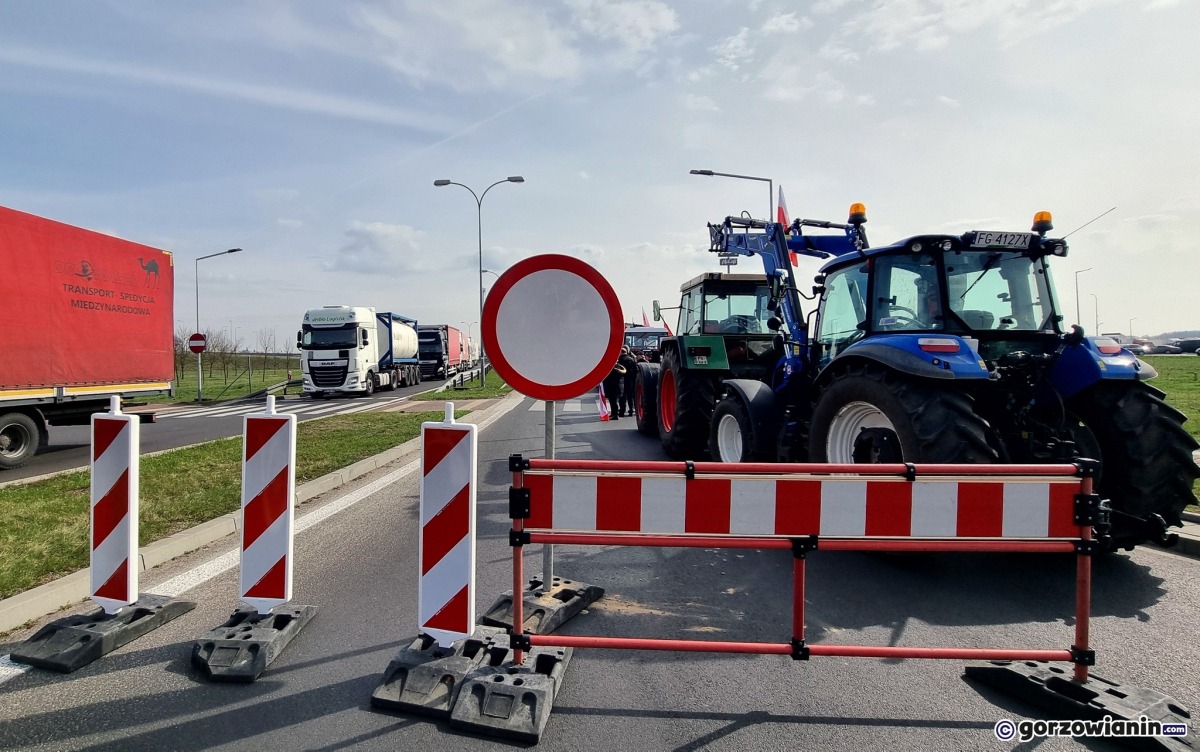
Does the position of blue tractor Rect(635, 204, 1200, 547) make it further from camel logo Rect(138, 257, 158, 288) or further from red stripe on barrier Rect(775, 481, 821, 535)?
camel logo Rect(138, 257, 158, 288)

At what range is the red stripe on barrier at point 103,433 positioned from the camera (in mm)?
3602

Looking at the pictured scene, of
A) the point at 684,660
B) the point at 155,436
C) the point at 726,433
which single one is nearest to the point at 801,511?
the point at 684,660

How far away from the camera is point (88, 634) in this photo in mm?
3391

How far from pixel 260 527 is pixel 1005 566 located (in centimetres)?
486

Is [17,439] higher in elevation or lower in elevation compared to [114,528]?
lower

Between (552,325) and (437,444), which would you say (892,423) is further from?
(437,444)

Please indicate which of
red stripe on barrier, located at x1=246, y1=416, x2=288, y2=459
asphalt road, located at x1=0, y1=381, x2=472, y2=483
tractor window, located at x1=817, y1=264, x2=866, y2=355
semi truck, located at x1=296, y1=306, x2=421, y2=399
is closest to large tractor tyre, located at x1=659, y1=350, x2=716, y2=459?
tractor window, located at x1=817, y1=264, x2=866, y2=355

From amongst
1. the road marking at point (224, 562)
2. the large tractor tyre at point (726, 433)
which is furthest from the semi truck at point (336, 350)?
the large tractor tyre at point (726, 433)

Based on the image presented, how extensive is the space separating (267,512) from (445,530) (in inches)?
45.5

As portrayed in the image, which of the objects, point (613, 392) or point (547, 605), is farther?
point (613, 392)

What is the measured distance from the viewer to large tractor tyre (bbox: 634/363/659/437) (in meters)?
11.7

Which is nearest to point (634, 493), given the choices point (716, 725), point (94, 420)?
point (716, 725)

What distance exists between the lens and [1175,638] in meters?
3.53

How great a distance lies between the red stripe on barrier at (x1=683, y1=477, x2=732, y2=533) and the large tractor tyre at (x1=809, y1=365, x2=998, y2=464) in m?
1.77
